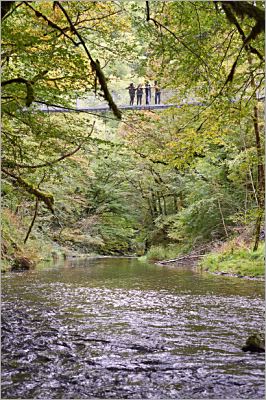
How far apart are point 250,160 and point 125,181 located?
18218 millimetres

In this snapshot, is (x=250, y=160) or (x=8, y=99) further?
(x=250, y=160)

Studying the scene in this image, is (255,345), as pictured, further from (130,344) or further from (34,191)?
(34,191)

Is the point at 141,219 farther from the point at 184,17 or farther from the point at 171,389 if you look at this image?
the point at 171,389

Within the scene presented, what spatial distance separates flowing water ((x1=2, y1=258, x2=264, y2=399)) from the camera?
4109 millimetres

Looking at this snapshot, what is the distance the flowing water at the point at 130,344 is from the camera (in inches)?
162

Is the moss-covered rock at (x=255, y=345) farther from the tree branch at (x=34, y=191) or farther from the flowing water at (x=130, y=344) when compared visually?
the tree branch at (x=34, y=191)

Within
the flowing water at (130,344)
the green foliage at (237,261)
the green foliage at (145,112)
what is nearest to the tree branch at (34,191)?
the green foliage at (145,112)

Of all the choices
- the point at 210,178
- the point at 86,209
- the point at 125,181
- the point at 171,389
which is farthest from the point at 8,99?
the point at 86,209

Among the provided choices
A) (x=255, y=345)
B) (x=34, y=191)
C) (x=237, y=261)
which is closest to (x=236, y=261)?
(x=237, y=261)

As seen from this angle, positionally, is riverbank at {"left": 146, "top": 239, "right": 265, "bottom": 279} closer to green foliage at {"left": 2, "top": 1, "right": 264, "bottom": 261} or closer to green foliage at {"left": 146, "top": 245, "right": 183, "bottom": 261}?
green foliage at {"left": 2, "top": 1, "right": 264, "bottom": 261}

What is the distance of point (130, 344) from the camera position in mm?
5664

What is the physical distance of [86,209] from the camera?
32.4 m

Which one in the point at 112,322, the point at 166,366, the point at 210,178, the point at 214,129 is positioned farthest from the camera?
the point at 210,178

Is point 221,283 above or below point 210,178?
below
